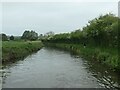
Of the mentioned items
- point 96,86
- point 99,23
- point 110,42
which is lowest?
point 96,86

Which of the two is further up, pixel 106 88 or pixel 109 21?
pixel 109 21

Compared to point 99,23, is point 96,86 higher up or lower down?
lower down

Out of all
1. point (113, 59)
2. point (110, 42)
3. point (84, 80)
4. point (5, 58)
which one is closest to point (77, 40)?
point (110, 42)

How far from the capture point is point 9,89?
17.4 metres

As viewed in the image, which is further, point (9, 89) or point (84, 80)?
point (84, 80)

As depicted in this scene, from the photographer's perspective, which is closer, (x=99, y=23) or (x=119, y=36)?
(x=119, y=36)

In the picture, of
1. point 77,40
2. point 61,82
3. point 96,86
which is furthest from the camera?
point 77,40

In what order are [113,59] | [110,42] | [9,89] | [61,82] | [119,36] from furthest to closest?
[110,42], [119,36], [113,59], [61,82], [9,89]

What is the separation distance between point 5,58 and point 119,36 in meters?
13.9

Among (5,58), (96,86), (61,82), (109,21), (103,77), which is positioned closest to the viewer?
(96,86)

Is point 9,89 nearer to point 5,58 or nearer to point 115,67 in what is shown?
point 115,67

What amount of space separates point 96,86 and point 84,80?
8.26 ft

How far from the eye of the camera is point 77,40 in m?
76.5

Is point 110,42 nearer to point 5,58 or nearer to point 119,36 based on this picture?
point 119,36
